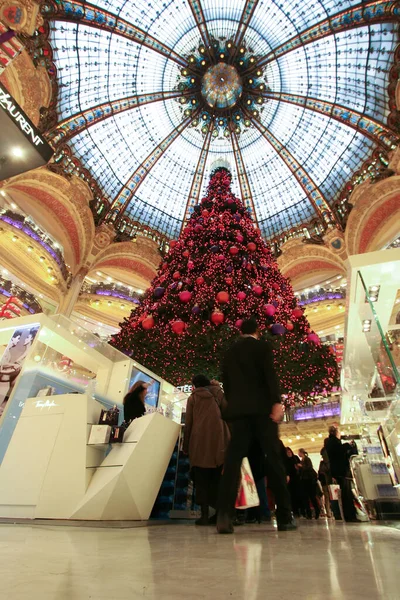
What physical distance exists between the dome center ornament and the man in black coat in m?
19.4

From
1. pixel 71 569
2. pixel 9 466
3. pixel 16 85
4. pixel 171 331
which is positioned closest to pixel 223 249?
pixel 171 331

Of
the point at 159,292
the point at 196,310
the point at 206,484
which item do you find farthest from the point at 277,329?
the point at 206,484

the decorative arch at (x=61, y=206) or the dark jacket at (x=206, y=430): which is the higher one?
the decorative arch at (x=61, y=206)

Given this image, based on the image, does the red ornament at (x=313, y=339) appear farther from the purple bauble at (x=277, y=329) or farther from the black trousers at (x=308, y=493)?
the black trousers at (x=308, y=493)

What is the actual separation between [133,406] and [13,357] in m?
2.31

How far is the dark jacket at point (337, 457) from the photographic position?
4.86 m

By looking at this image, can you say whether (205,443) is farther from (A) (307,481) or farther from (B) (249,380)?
(A) (307,481)

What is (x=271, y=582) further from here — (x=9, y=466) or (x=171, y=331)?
(x=171, y=331)

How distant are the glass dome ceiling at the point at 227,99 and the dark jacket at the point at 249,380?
1648 centimetres

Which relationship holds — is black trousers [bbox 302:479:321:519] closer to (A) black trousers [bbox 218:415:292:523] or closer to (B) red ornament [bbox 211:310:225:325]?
(B) red ornament [bbox 211:310:225:325]

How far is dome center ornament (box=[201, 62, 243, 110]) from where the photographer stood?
17.6 metres

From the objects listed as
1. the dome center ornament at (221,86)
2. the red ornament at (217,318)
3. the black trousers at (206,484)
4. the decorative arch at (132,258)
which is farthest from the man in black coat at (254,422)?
the dome center ornament at (221,86)

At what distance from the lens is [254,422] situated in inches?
92.4

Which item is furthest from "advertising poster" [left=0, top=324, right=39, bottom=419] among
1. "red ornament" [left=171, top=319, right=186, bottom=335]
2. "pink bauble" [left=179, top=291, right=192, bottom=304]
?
"pink bauble" [left=179, top=291, right=192, bottom=304]
